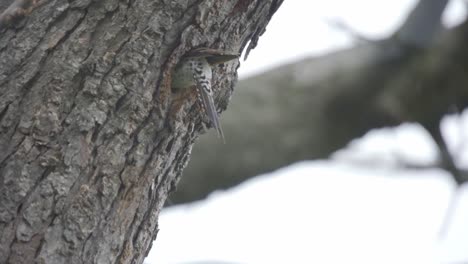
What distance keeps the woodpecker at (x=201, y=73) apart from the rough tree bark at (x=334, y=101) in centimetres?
238

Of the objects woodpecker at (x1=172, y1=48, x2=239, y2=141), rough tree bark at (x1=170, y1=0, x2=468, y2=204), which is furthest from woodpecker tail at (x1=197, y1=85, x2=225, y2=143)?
rough tree bark at (x1=170, y1=0, x2=468, y2=204)

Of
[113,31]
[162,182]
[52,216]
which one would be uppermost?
[113,31]

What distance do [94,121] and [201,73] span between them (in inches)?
11.7

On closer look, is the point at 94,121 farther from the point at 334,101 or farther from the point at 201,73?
the point at 334,101

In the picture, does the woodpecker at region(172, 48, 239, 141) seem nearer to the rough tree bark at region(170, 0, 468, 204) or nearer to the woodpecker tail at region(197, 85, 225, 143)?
the woodpecker tail at region(197, 85, 225, 143)

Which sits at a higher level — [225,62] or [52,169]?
[225,62]

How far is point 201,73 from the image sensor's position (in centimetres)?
266

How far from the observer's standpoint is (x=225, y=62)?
2.84m

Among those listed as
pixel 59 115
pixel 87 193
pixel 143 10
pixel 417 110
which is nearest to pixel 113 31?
pixel 143 10

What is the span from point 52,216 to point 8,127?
24 cm

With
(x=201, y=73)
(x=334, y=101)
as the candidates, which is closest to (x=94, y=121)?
(x=201, y=73)

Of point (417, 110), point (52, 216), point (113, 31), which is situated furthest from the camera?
point (417, 110)

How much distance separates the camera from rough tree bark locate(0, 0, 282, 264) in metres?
2.49

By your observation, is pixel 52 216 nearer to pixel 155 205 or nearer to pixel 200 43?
pixel 155 205
